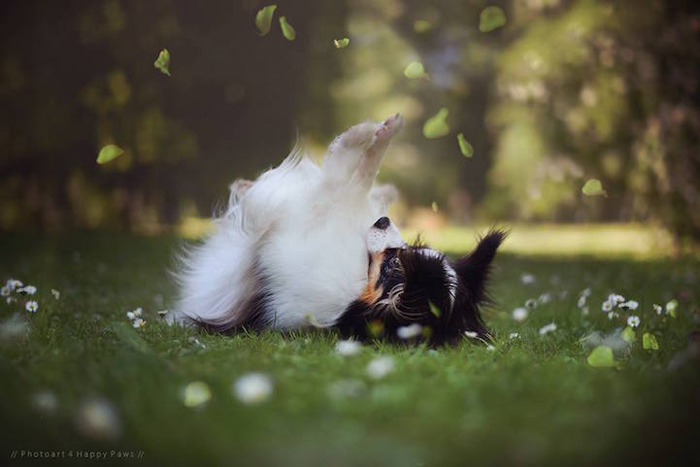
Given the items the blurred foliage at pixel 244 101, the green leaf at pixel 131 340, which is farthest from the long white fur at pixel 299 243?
the blurred foliage at pixel 244 101

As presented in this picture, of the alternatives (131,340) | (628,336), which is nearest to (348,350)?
(131,340)

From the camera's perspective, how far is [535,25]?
1021cm

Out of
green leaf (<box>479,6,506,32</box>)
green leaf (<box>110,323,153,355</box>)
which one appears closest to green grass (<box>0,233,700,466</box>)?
green leaf (<box>110,323,153,355</box>)

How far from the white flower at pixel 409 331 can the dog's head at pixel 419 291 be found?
28 mm

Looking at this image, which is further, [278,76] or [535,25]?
[278,76]

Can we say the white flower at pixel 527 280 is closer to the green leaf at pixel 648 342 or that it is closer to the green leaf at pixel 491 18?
the green leaf at pixel 648 342

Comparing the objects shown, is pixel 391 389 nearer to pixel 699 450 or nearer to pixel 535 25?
pixel 699 450

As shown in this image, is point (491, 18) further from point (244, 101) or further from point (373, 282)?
point (244, 101)

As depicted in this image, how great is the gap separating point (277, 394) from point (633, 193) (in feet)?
27.0

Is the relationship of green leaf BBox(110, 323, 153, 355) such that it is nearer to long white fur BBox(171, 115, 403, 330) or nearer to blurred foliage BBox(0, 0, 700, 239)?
long white fur BBox(171, 115, 403, 330)

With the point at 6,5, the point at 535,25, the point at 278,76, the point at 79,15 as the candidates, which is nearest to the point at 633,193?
the point at 535,25

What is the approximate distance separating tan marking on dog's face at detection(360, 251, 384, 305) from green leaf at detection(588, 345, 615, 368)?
975mm

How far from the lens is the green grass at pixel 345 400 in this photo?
168cm

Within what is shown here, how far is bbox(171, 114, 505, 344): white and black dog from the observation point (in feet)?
9.83
